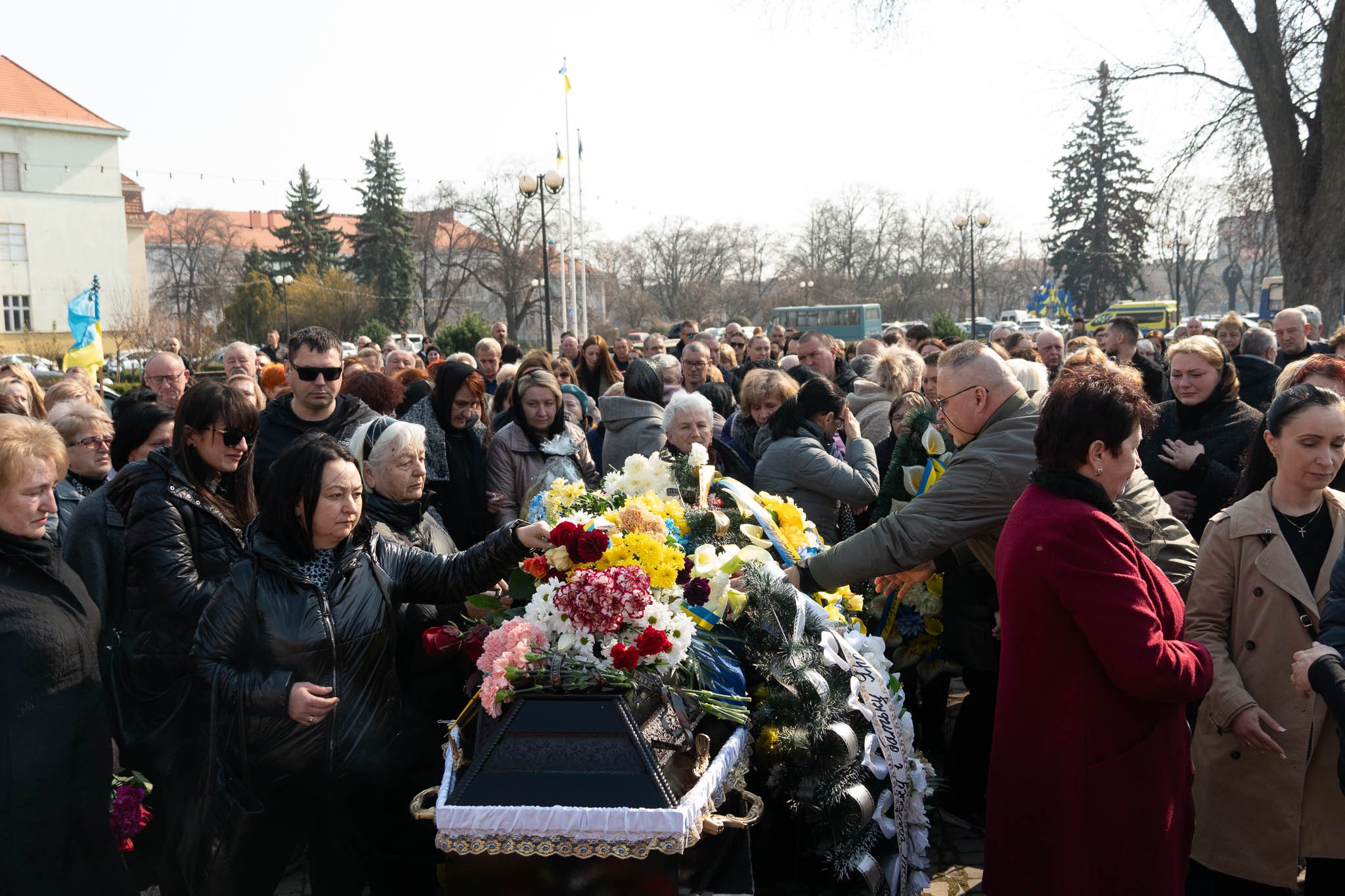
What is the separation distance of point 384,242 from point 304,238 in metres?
5.39

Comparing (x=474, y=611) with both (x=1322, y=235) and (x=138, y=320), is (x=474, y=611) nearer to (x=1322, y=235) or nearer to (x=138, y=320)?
(x=1322, y=235)

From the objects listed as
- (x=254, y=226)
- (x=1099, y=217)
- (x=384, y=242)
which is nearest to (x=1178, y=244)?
(x=1099, y=217)

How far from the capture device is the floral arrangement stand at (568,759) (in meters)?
2.46

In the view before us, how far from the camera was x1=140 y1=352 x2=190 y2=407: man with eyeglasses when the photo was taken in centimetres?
668

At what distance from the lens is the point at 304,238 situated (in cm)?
5659

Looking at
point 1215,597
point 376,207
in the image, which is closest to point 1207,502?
point 1215,597

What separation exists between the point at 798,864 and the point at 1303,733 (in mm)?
1673

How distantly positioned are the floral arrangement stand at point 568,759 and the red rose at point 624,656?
3.8 inches

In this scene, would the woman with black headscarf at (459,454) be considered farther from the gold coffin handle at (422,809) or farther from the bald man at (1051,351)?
the bald man at (1051,351)

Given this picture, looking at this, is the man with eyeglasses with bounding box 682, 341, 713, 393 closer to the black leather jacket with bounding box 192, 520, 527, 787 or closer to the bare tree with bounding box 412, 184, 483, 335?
the black leather jacket with bounding box 192, 520, 527, 787

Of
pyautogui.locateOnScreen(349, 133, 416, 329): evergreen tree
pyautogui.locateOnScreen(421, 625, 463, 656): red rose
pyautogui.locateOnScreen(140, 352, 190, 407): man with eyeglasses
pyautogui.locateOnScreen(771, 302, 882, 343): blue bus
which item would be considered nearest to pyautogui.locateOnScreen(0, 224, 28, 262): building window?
pyautogui.locateOnScreen(349, 133, 416, 329): evergreen tree

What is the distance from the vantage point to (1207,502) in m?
5.18

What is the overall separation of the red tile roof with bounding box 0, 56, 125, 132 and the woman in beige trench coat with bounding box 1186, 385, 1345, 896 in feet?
188

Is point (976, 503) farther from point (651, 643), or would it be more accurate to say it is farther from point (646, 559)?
point (651, 643)
